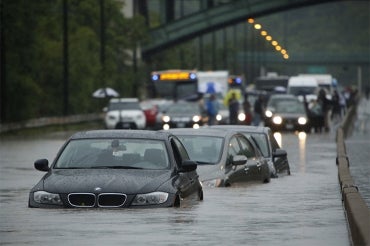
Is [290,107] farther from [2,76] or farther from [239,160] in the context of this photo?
[239,160]

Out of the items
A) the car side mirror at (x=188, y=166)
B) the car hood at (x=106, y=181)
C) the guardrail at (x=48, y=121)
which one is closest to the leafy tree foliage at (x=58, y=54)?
the guardrail at (x=48, y=121)

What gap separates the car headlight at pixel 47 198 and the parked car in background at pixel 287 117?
1866 inches

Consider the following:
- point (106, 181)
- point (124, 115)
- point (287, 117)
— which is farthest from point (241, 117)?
point (106, 181)

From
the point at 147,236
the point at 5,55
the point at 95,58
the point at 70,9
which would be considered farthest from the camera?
the point at 70,9

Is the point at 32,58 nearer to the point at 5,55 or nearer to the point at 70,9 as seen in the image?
the point at 5,55

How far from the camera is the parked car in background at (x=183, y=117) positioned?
2594 inches

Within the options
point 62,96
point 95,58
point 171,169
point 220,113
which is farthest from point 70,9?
point 171,169

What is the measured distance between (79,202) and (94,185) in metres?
0.26

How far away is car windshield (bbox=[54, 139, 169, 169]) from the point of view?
19.2 m

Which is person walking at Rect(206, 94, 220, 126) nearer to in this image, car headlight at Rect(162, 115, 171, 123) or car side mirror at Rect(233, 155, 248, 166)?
car headlight at Rect(162, 115, 171, 123)

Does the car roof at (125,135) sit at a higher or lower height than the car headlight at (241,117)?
higher

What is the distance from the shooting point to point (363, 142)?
52.9m

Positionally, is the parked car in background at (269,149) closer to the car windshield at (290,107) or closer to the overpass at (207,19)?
the car windshield at (290,107)

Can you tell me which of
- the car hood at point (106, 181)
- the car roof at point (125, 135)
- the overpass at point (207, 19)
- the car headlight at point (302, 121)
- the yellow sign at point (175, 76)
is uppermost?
the overpass at point (207, 19)
